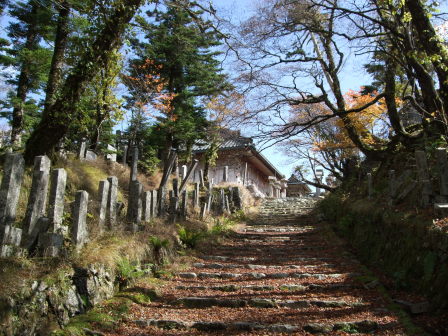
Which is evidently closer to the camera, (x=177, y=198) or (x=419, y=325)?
(x=419, y=325)

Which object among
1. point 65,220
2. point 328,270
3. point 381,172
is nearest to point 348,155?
point 381,172

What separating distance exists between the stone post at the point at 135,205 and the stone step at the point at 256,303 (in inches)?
97.1

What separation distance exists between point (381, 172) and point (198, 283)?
746 cm

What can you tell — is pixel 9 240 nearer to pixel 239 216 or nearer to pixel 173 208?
pixel 173 208

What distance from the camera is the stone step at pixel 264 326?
178 inches

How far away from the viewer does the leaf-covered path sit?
15.2 ft

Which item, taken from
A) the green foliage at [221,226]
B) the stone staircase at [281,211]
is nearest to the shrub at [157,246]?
the green foliage at [221,226]

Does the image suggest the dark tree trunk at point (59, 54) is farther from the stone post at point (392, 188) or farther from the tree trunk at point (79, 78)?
the stone post at point (392, 188)

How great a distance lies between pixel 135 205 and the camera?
776 cm

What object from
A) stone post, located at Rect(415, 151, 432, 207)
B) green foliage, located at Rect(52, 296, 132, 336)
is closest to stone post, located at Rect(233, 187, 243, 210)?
stone post, located at Rect(415, 151, 432, 207)

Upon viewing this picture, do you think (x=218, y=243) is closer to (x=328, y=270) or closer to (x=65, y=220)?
(x=328, y=270)

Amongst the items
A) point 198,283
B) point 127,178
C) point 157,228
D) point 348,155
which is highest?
point 348,155

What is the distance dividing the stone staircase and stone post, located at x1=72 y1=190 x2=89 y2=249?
11483 mm

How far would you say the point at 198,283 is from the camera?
6.95m
